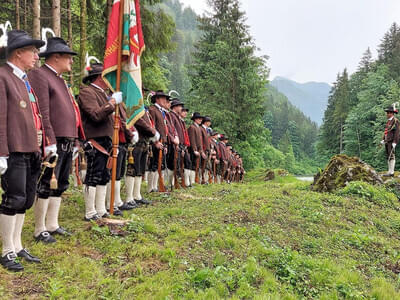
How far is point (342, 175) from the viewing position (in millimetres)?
11289

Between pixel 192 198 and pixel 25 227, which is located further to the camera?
pixel 192 198

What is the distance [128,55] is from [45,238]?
10.4 feet

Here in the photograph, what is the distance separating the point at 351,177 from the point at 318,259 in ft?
21.9

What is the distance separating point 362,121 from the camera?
Answer: 42531 mm

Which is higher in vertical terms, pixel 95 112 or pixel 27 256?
pixel 95 112

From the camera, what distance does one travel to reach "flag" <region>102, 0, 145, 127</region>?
5.72 meters

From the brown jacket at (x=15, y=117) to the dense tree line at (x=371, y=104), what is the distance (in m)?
35.9

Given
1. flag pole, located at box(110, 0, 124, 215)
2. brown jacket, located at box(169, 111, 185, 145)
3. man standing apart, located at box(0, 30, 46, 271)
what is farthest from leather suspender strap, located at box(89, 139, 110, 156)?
brown jacket, located at box(169, 111, 185, 145)

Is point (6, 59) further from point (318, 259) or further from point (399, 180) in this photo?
point (399, 180)

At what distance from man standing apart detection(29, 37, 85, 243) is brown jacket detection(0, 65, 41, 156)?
49 cm

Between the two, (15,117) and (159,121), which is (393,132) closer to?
(159,121)

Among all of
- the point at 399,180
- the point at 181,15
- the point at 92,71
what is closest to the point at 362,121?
the point at 399,180

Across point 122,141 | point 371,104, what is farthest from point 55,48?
point 371,104

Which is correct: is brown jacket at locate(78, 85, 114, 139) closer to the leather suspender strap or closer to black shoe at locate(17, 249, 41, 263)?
the leather suspender strap
